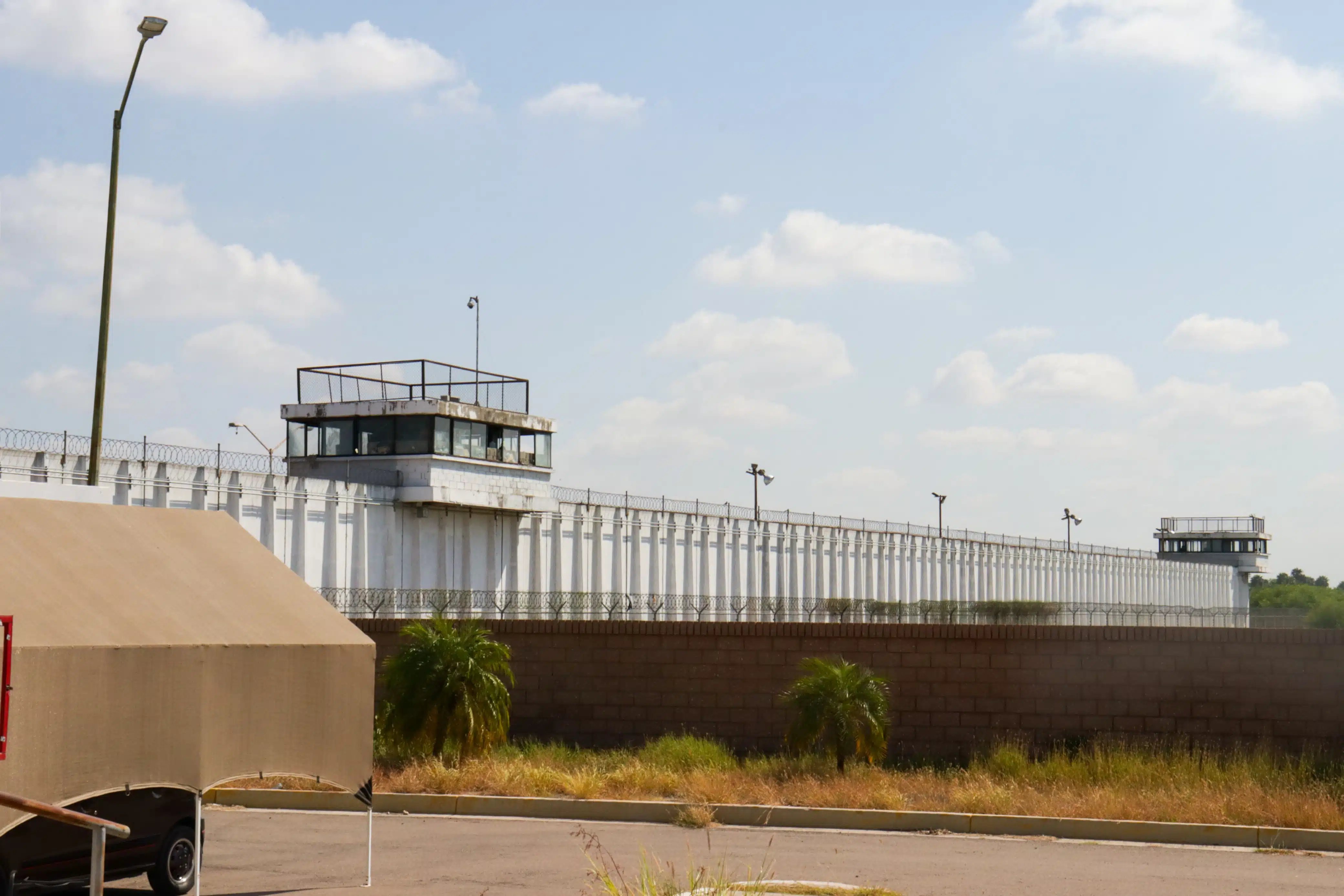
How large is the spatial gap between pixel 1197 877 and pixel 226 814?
10.5 metres

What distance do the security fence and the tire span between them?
9562 mm

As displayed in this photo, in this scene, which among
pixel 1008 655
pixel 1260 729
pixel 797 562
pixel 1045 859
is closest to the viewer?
pixel 1045 859

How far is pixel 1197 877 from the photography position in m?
12.6

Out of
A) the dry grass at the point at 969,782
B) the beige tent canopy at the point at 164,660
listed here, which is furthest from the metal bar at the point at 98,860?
the dry grass at the point at 969,782

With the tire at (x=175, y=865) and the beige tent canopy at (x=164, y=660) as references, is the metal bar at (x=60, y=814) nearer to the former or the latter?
the beige tent canopy at (x=164, y=660)

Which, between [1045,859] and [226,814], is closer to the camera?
[1045,859]

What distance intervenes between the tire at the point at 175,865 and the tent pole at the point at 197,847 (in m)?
0.02

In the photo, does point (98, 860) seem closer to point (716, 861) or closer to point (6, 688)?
point (6, 688)

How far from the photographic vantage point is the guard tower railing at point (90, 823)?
660 centimetres

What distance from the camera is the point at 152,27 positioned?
18.9 meters

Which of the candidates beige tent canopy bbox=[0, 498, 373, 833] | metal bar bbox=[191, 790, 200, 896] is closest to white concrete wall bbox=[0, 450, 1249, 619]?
beige tent canopy bbox=[0, 498, 373, 833]

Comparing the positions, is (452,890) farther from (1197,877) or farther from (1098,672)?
(1098,672)

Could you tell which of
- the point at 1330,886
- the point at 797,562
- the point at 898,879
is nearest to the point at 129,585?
the point at 898,879

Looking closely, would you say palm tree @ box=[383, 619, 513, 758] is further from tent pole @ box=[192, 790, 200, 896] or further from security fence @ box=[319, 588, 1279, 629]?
tent pole @ box=[192, 790, 200, 896]
